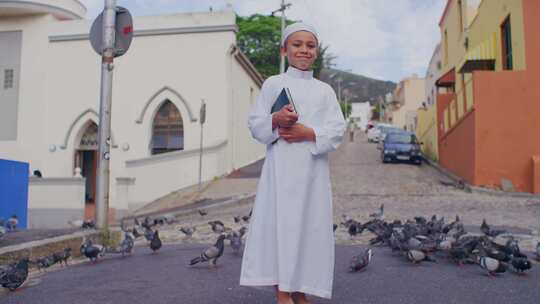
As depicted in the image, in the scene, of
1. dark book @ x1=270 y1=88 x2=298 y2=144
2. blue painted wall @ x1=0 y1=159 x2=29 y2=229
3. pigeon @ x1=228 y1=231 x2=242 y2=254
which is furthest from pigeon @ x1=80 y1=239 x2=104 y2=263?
blue painted wall @ x1=0 y1=159 x2=29 y2=229

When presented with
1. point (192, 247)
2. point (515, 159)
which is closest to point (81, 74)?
point (192, 247)

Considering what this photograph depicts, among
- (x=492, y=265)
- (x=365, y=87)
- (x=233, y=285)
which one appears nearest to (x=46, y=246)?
(x=233, y=285)

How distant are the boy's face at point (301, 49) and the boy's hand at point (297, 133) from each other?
0.50 meters

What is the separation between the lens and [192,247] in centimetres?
641

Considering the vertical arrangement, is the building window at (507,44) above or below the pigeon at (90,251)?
above

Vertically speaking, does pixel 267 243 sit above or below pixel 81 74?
below

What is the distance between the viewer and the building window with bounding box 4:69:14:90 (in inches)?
822

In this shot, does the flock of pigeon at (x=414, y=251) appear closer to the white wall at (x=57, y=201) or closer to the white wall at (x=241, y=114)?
the white wall at (x=57, y=201)

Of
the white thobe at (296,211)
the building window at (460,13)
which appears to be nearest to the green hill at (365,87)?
the building window at (460,13)

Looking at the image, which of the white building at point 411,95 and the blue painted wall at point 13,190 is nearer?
the blue painted wall at point 13,190

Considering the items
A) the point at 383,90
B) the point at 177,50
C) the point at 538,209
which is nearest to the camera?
the point at 538,209

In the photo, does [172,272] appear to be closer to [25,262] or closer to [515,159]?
[25,262]

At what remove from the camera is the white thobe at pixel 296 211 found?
9.39 feet

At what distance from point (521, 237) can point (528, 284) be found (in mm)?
3276
